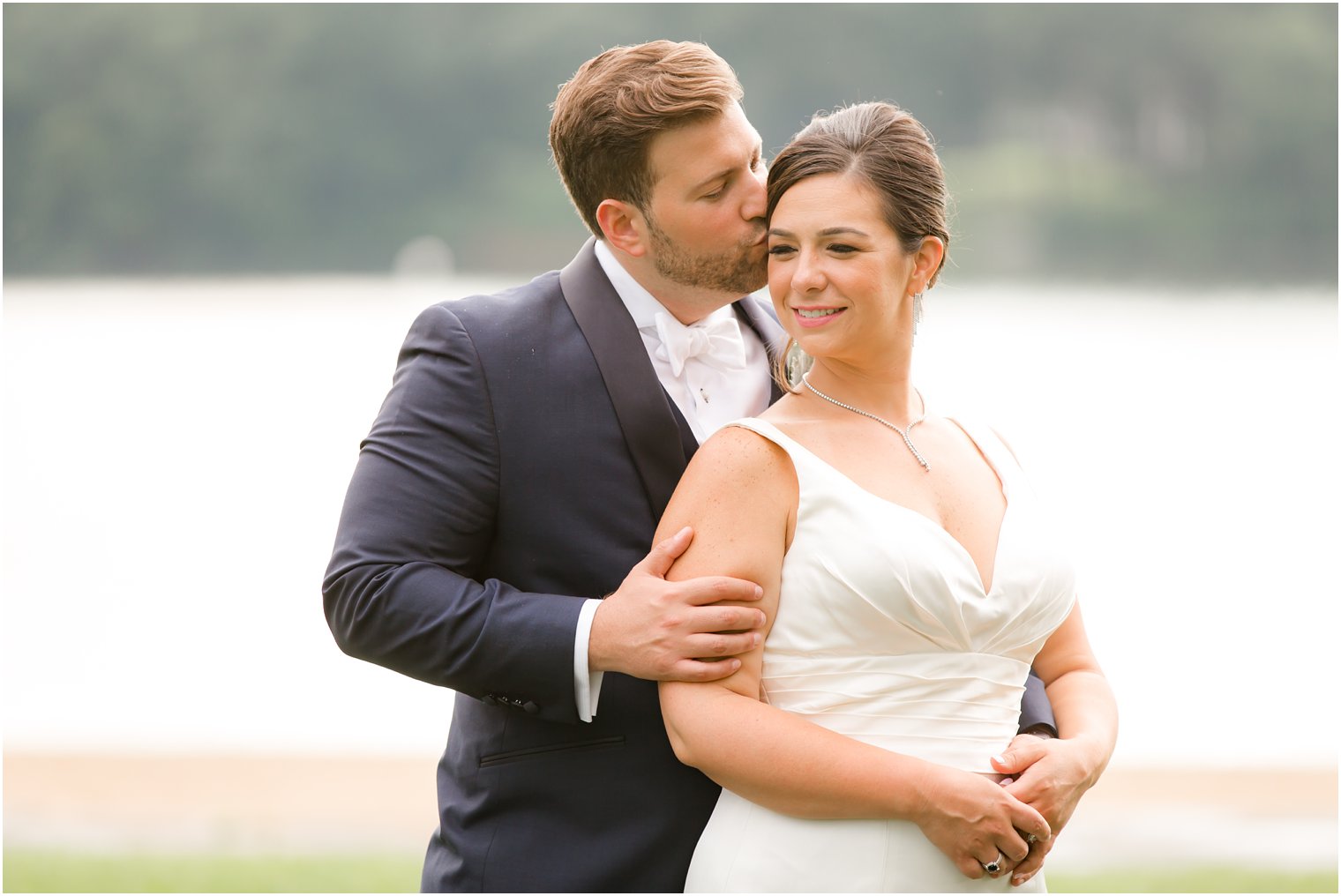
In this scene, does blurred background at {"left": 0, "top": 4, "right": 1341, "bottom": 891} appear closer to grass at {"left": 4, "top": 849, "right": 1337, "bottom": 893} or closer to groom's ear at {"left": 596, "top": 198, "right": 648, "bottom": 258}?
grass at {"left": 4, "top": 849, "right": 1337, "bottom": 893}

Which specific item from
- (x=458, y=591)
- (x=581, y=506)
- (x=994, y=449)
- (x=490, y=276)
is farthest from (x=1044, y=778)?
(x=490, y=276)

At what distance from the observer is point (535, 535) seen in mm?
2635

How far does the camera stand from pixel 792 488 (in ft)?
8.01

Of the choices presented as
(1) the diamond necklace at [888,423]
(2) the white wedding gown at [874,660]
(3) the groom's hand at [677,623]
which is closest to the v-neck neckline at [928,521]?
(2) the white wedding gown at [874,660]

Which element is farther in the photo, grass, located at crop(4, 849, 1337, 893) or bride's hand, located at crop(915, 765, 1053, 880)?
grass, located at crop(4, 849, 1337, 893)

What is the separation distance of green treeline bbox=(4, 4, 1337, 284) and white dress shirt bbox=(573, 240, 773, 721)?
31477 mm

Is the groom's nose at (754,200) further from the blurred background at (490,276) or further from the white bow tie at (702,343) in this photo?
the blurred background at (490,276)

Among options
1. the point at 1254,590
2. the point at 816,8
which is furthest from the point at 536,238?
the point at 1254,590

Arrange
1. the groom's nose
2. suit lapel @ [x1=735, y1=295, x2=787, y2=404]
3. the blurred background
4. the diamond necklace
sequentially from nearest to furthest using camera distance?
1. the diamond necklace
2. the groom's nose
3. suit lapel @ [x1=735, y1=295, x2=787, y2=404]
4. the blurred background

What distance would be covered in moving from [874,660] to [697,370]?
0.67 metres

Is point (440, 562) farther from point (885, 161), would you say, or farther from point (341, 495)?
point (341, 495)

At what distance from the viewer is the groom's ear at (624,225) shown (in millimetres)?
2787

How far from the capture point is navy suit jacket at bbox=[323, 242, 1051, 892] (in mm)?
2549

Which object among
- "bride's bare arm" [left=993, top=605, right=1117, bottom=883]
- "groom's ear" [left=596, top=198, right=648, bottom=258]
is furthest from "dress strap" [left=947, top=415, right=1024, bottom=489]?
"groom's ear" [left=596, top=198, right=648, bottom=258]
